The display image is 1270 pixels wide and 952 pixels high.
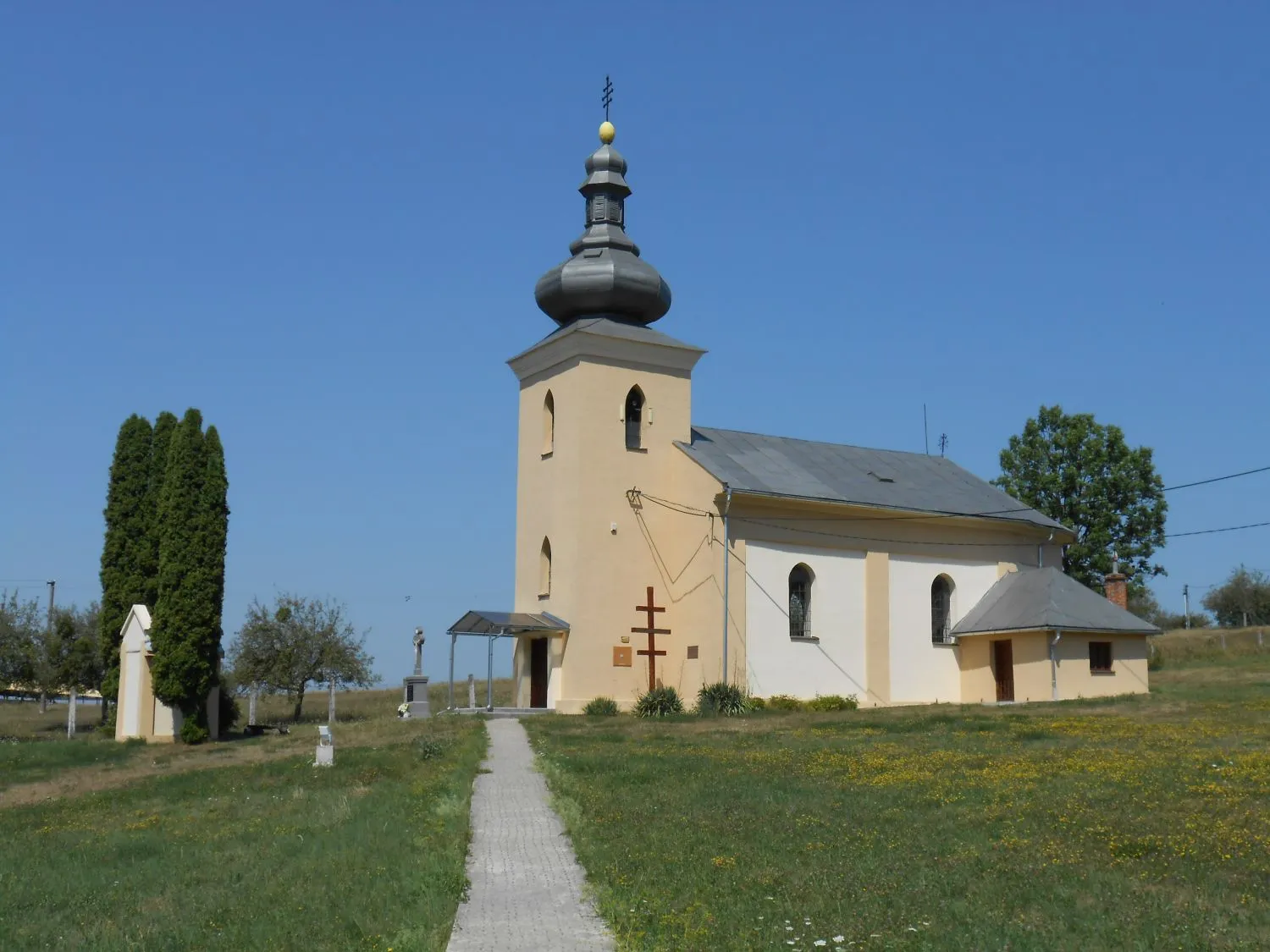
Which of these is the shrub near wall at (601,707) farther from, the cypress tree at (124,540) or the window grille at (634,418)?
the cypress tree at (124,540)

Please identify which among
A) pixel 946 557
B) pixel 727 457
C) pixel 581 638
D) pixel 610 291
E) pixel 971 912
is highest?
pixel 610 291

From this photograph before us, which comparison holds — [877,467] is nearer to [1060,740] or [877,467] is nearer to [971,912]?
[1060,740]

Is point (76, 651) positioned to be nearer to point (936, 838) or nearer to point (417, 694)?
point (417, 694)

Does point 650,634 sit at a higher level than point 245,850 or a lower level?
higher

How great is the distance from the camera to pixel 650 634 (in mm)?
34531

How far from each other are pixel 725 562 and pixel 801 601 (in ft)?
10.2

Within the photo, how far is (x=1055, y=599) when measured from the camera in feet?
117

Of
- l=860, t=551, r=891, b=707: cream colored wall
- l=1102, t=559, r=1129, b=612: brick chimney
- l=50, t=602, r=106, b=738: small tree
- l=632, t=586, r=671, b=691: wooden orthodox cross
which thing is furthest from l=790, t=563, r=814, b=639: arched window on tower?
l=50, t=602, r=106, b=738: small tree

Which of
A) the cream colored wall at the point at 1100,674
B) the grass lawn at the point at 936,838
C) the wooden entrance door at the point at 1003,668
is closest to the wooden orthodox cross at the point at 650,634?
the wooden entrance door at the point at 1003,668

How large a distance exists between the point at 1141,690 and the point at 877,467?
10051 mm

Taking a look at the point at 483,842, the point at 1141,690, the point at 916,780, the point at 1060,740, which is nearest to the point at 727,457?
the point at 1141,690

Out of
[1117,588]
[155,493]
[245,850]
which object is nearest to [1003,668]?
[1117,588]

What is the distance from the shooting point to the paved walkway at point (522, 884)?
9.41 meters

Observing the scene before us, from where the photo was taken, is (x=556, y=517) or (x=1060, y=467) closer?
(x=556, y=517)
